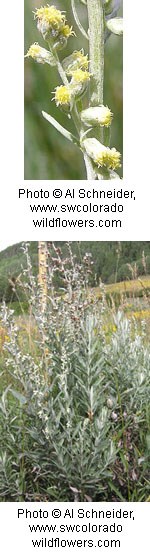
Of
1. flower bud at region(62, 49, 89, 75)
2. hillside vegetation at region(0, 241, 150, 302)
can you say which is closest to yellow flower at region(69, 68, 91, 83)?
flower bud at region(62, 49, 89, 75)

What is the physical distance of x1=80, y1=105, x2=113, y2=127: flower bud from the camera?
2.62 metres

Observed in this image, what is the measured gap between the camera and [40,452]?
2.67m

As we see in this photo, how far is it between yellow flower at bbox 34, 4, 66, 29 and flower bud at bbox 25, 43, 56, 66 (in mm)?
86

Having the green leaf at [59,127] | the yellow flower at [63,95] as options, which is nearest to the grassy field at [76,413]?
the green leaf at [59,127]

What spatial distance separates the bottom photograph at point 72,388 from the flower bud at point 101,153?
31 centimetres

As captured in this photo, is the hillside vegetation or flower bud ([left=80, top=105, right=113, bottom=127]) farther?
the hillside vegetation

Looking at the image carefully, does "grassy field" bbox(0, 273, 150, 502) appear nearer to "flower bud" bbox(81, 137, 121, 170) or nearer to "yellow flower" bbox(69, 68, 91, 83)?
"flower bud" bbox(81, 137, 121, 170)

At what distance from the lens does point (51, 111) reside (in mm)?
2670

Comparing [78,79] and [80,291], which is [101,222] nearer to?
[80,291]

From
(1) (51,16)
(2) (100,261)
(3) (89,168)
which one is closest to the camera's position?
(1) (51,16)

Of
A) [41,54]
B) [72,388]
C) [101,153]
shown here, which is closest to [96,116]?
[101,153]

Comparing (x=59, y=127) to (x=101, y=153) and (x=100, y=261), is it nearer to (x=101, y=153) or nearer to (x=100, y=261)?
(x=101, y=153)

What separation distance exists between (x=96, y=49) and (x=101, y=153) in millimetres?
Result: 323
